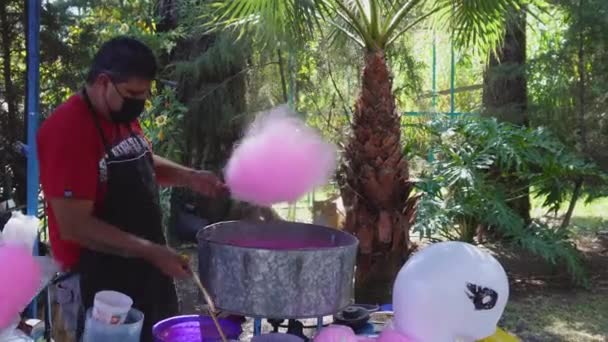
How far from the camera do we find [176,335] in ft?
7.10

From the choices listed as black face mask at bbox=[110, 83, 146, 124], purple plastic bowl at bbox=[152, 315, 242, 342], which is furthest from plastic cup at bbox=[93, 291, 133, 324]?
black face mask at bbox=[110, 83, 146, 124]

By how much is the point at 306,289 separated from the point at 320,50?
4.80m

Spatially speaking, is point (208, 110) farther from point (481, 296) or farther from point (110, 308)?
point (481, 296)

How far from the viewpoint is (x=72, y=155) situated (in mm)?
2029

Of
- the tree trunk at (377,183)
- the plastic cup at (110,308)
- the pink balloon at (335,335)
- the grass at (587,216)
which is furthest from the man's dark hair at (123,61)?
the grass at (587,216)

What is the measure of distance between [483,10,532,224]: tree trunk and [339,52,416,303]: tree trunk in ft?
6.54

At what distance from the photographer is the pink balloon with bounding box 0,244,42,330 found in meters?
1.84

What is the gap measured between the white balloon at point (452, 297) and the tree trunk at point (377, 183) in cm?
254

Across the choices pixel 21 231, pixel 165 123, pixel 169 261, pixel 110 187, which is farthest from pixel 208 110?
pixel 169 261

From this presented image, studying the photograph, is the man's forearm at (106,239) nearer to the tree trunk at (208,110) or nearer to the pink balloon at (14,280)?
the pink balloon at (14,280)

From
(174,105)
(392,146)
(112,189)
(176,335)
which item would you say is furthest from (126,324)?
(174,105)

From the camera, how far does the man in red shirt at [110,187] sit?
201 centimetres

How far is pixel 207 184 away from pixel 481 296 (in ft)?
3.49

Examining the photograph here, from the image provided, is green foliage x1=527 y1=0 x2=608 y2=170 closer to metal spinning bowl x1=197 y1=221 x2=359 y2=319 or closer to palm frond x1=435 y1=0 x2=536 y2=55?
palm frond x1=435 y1=0 x2=536 y2=55
